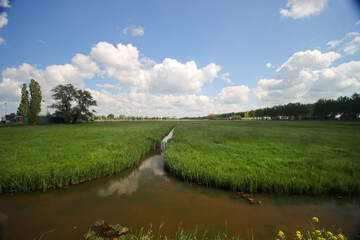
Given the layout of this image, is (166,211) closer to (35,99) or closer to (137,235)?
(137,235)

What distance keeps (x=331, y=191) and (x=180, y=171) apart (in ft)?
23.3

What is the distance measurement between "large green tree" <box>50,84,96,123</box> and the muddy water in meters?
62.0

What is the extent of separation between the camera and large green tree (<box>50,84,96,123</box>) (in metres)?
55.7

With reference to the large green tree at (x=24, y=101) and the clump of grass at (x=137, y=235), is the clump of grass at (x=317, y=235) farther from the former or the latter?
the large green tree at (x=24, y=101)

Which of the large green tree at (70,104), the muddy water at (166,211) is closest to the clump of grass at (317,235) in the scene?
the muddy water at (166,211)

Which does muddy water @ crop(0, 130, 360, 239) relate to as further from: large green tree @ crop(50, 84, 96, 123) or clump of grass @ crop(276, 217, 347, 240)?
large green tree @ crop(50, 84, 96, 123)

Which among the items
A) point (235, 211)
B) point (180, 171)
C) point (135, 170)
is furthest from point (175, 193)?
point (135, 170)

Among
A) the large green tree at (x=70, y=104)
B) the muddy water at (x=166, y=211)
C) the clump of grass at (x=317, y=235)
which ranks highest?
the large green tree at (x=70, y=104)

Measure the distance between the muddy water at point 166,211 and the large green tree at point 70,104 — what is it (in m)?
62.0

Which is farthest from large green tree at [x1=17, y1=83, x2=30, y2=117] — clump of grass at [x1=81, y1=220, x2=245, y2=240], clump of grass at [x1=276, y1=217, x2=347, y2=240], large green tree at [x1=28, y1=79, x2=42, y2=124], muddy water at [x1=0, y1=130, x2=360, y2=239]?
clump of grass at [x1=276, y1=217, x2=347, y2=240]

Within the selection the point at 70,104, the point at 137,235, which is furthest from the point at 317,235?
the point at 70,104

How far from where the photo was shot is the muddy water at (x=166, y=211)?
4336 millimetres

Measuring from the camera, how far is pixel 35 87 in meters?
58.9

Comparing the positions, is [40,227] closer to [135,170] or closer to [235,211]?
[135,170]
